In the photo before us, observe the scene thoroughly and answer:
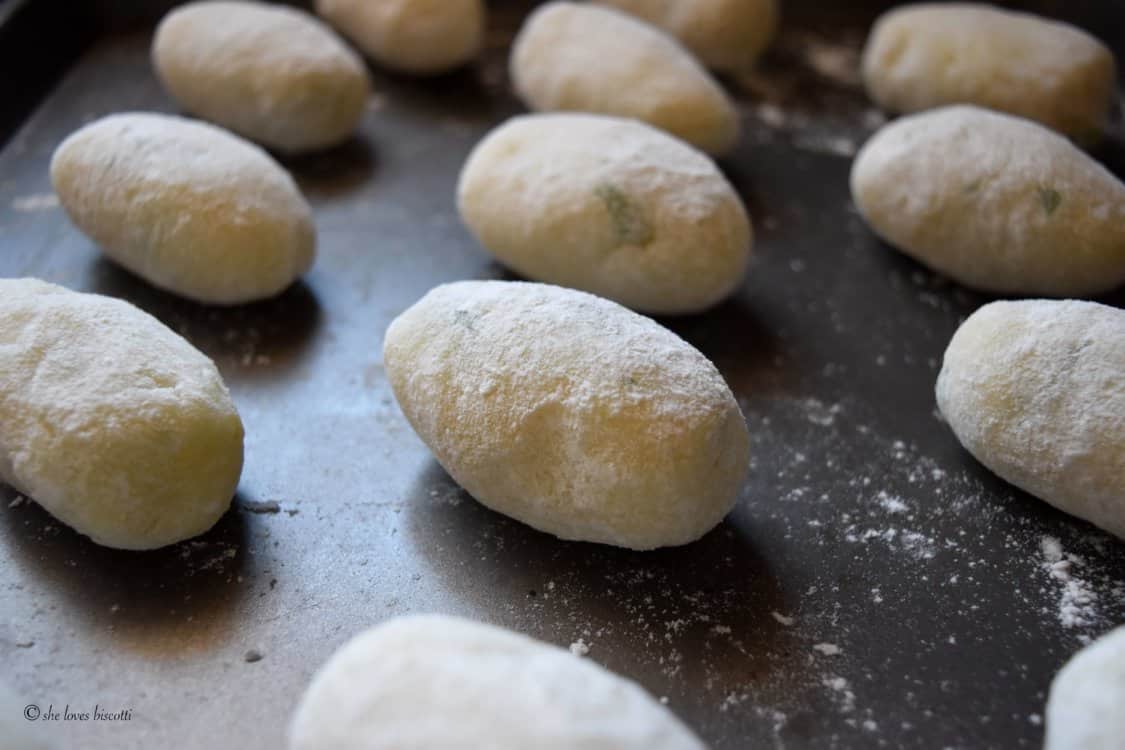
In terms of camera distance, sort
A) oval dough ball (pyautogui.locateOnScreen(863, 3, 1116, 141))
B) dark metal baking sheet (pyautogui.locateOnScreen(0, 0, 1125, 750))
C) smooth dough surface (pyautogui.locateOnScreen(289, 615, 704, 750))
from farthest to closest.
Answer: oval dough ball (pyautogui.locateOnScreen(863, 3, 1116, 141)) → dark metal baking sheet (pyautogui.locateOnScreen(0, 0, 1125, 750)) → smooth dough surface (pyautogui.locateOnScreen(289, 615, 704, 750))

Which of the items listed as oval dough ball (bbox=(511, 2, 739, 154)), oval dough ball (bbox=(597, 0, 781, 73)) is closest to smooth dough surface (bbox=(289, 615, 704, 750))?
oval dough ball (bbox=(511, 2, 739, 154))

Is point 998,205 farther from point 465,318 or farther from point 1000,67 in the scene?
point 465,318

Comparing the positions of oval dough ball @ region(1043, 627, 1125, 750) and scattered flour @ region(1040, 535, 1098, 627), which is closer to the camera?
oval dough ball @ region(1043, 627, 1125, 750)

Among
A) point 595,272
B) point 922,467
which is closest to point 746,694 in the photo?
point 922,467

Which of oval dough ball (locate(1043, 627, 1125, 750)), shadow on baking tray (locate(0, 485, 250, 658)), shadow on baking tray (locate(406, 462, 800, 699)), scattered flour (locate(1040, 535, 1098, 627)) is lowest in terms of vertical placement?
scattered flour (locate(1040, 535, 1098, 627))

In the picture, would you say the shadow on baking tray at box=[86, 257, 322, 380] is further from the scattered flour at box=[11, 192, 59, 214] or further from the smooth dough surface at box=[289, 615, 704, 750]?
the smooth dough surface at box=[289, 615, 704, 750]

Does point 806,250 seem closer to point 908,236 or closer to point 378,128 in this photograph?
point 908,236
